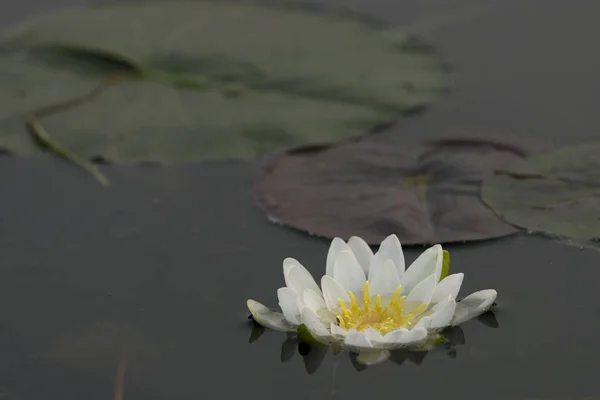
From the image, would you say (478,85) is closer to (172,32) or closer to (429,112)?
(429,112)

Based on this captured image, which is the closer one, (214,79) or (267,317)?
(267,317)

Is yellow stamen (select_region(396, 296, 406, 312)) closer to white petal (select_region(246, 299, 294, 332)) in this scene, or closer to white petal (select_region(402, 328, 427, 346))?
white petal (select_region(402, 328, 427, 346))

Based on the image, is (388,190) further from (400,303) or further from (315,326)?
(315,326)

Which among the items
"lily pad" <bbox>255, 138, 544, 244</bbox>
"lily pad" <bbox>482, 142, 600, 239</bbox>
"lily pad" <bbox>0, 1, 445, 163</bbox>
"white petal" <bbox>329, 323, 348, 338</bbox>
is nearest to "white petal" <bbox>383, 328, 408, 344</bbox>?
"white petal" <bbox>329, 323, 348, 338</bbox>

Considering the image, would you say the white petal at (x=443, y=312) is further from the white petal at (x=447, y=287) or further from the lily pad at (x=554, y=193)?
the lily pad at (x=554, y=193)

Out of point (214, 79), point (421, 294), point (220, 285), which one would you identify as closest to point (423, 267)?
point (421, 294)

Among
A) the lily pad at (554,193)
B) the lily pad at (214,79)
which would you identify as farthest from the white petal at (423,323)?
the lily pad at (214,79)
